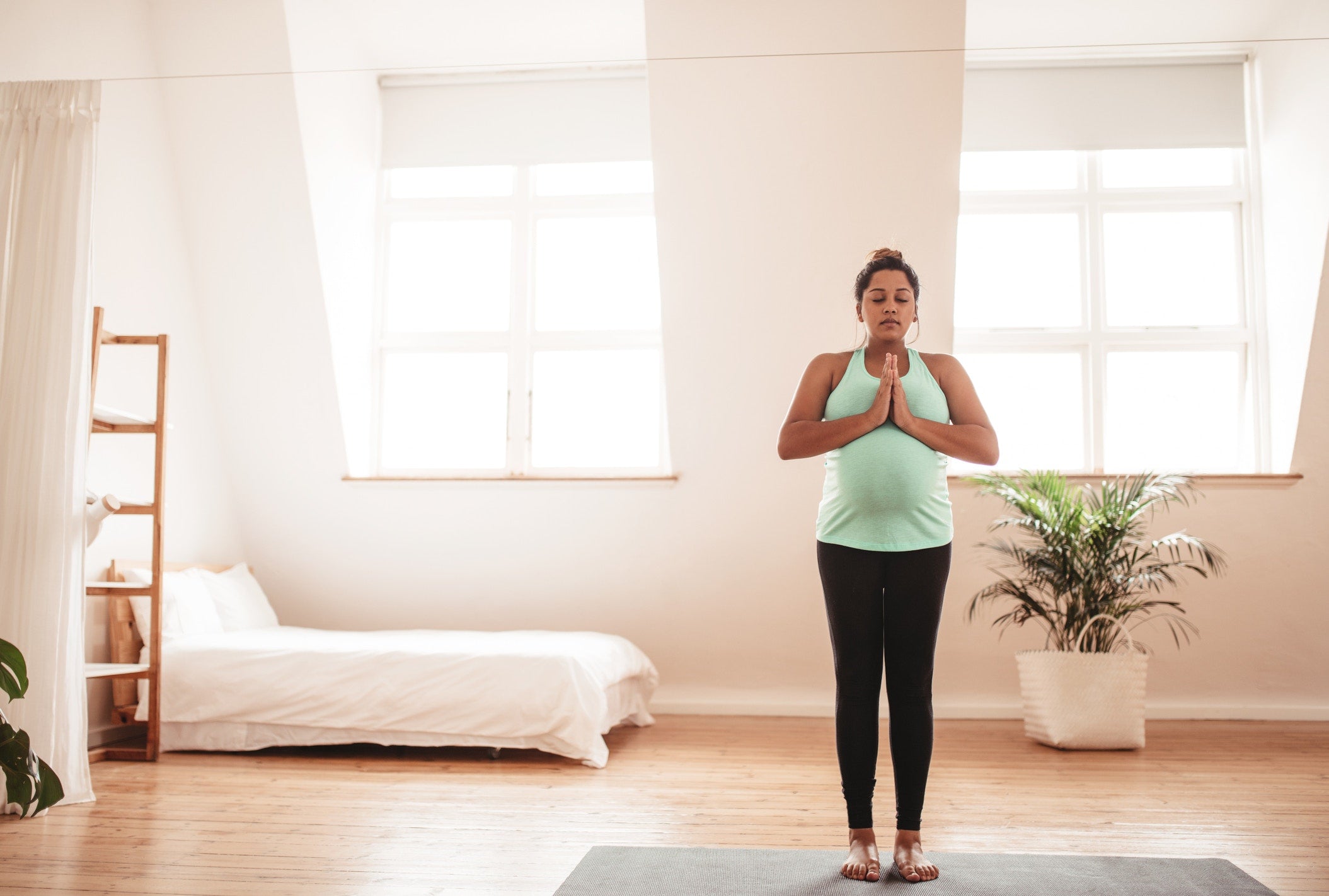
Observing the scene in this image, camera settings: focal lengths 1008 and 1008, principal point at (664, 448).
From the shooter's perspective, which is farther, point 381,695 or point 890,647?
point 381,695

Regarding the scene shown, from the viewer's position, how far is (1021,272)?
4.93 metres

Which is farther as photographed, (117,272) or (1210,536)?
(1210,536)

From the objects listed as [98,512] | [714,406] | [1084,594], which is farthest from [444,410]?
[1084,594]

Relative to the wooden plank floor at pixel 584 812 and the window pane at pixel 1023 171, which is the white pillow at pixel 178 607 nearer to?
the wooden plank floor at pixel 584 812

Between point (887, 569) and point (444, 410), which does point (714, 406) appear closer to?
point (444, 410)

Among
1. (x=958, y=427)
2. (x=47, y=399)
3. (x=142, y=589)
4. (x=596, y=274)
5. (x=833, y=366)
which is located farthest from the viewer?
(x=596, y=274)

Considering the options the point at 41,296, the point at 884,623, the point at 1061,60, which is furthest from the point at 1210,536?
the point at 41,296

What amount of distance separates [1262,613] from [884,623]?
129 inches

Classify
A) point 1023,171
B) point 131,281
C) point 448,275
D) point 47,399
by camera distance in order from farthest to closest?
point 448,275, point 1023,171, point 131,281, point 47,399

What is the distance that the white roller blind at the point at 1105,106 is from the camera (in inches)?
186

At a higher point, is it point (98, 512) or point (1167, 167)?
point (1167, 167)

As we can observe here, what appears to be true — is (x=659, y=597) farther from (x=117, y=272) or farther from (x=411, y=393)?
(x=117, y=272)

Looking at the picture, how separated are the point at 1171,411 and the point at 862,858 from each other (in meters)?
3.53

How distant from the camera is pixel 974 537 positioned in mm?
4637
